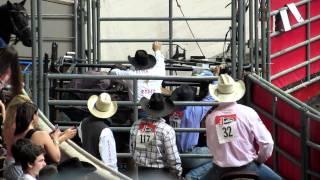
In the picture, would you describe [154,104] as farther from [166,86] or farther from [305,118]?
[166,86]

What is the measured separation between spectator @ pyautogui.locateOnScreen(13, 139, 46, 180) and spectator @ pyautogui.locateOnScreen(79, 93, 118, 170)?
Result: 6.33 ft

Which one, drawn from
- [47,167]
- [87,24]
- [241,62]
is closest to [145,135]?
[47,167]

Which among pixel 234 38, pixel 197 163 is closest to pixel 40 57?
pixel 197 163

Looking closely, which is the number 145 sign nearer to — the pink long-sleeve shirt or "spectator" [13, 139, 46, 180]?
the pink long-sleeve shirt

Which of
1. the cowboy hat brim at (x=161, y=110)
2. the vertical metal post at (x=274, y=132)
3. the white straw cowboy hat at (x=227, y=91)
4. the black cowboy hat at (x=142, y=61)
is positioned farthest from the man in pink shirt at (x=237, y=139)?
the black cowboy hat at (x=142, y=61)

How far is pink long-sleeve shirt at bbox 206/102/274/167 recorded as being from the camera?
7.73 metres

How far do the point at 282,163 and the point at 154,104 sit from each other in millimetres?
2208

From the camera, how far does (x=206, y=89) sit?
1026 centimetres

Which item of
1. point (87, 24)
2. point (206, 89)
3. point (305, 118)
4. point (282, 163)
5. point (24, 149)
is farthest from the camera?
point (87, 24)

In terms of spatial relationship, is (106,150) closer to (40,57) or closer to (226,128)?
(226,128)

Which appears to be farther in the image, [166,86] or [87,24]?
[87,24]

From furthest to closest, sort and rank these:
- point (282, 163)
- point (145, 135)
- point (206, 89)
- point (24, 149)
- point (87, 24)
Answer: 1. point (87, 24)
2. point (206, 89)
3. point (282, 163)
4. point (145, 135)
5. point (24, 149)

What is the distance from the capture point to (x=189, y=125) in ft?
31.9

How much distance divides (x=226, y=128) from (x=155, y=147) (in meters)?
0.79
